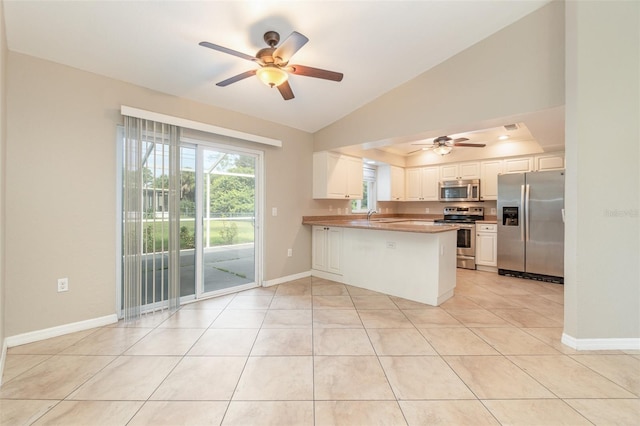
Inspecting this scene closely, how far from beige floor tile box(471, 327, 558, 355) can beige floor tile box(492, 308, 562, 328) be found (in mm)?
240

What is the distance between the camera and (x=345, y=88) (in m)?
3.50

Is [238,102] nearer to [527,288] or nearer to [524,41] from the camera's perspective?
[524,41]

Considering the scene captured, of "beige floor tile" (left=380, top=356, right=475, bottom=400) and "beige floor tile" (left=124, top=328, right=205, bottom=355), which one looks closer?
"beige floor tile" (left=380, top=356, right=475, bottom=400)

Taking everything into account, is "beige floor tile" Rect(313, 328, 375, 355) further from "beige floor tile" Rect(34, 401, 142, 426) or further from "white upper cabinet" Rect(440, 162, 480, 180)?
"white upper cabinet" Rect(440, 162, 480, 180)

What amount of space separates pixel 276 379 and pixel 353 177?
3827 millimetres

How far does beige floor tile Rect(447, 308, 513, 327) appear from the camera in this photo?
9.13ft

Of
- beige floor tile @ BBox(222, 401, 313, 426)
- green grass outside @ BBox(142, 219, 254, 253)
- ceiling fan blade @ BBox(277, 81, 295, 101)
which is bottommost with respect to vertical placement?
beige floor tile @ BBox(222, 401, 313, 426)

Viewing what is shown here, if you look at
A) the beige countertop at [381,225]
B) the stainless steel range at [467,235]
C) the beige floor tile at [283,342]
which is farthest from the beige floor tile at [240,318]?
the stainless steel range at [467,235]

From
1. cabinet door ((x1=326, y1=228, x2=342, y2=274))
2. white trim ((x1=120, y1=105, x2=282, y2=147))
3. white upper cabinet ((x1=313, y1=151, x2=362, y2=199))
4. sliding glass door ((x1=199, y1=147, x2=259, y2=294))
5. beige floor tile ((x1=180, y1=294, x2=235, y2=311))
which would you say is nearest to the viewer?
white trim ((x1=120, y1=105, x2=282, y2=147))

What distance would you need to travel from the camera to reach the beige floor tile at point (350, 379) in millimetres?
1713

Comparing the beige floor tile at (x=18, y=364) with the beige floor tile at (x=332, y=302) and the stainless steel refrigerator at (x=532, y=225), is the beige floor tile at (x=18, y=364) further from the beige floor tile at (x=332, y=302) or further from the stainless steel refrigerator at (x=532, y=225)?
the stainless steel refrigerator at (x=532, y=225)

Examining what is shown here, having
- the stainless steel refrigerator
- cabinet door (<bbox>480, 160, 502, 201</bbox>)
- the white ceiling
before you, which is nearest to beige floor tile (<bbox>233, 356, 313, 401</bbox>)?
the white ceiling

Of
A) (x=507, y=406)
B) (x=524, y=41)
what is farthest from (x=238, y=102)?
(x=507, y=406)

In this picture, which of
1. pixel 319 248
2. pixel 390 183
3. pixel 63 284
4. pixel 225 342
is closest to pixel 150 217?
pixel 63 284
